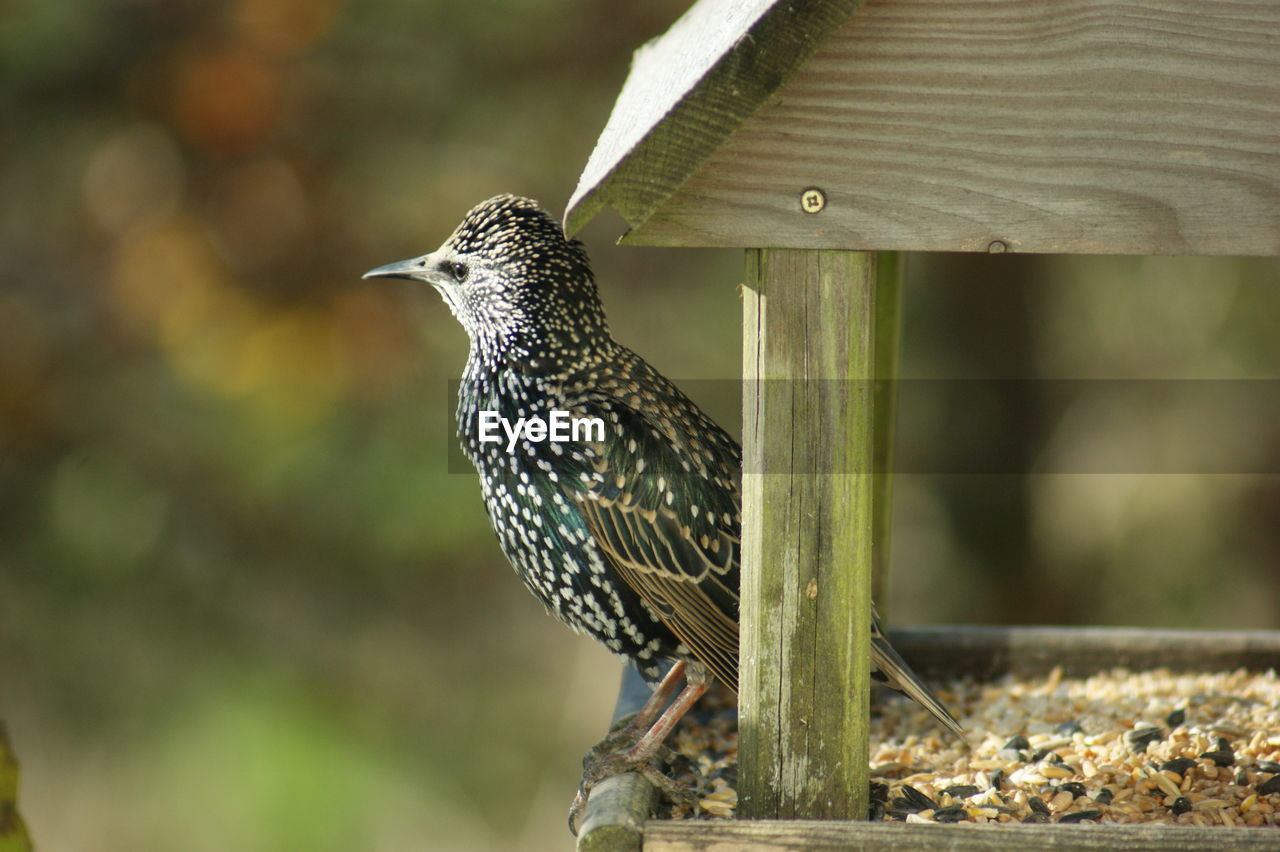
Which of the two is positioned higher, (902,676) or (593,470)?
(593,470)

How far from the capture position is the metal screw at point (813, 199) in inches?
83.7

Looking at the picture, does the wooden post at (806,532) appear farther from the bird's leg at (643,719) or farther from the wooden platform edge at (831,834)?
the bird's leg at (643,719)

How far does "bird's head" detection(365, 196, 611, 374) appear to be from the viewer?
2.99 meters

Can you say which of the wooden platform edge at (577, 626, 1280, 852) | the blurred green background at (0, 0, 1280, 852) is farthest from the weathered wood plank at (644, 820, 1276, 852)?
the blurred green background at (0, 0, 1280, 852)

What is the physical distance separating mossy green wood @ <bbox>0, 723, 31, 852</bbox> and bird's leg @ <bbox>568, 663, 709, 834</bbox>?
122 centimetres

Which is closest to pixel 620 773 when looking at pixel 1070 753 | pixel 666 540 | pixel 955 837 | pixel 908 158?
pixel 666 540

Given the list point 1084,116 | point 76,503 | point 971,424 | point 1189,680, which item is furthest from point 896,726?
point 76,503

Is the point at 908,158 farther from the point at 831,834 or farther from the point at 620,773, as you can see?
the point at 620,773

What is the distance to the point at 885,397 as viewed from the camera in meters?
3.60

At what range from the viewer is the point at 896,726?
11.2 ft

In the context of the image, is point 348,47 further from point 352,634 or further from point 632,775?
point 632,775

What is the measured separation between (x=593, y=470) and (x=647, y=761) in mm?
626

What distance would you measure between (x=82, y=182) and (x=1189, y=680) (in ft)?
15.7

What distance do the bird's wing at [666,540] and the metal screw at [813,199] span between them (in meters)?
0.84
